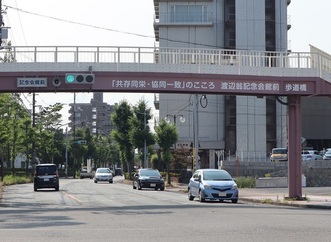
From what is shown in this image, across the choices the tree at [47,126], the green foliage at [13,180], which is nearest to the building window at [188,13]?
the tree at [47,126]

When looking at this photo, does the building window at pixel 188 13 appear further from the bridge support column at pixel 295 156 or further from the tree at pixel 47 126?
the bridge support column at pixel 295 156

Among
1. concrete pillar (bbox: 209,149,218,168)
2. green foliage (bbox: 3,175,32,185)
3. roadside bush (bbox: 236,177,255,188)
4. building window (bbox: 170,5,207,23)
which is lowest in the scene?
green foliage (bbox: 3,175,32,185)

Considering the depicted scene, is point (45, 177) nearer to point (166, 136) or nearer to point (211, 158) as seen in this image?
point (166, 136)

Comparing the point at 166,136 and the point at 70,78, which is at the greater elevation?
the point at 70,78

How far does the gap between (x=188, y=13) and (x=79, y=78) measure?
52701 mm

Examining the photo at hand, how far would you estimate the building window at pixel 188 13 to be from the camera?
259 feet

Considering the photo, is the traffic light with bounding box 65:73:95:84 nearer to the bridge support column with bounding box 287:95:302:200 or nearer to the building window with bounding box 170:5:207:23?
the bridge support column with bounding box 287:95:302:200

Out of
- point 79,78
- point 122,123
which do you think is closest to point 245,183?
point 79,78

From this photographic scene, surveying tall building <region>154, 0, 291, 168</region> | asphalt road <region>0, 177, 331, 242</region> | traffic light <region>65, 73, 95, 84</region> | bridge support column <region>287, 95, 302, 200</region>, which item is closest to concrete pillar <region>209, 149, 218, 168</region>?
tall building <region>154, 0, 291, 168</region>

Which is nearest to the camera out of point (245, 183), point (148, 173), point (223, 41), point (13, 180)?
point (148, 173)

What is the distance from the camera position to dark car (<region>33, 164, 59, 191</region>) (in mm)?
44125

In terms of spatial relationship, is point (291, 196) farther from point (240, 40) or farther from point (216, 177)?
point (240, 40)

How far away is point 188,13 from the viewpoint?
79.4m

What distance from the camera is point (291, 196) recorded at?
99.6ft
